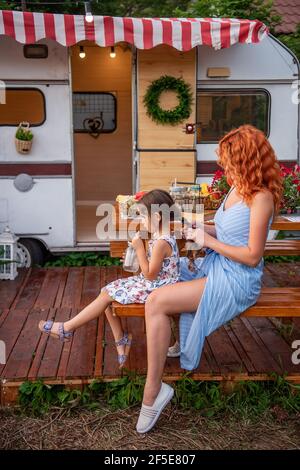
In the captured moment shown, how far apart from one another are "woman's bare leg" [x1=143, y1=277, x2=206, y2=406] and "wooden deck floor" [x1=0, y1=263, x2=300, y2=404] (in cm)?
39

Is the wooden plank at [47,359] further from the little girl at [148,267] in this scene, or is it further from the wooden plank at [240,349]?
the wooden plank at [240,349]

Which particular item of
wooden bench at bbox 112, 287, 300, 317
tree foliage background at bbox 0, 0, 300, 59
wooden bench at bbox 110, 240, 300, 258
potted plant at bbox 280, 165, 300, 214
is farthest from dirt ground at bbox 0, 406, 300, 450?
tree foliage background at bbox 0, 0, 300, 59

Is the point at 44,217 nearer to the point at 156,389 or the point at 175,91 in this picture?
the point at 175,91

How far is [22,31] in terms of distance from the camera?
5.26 metres

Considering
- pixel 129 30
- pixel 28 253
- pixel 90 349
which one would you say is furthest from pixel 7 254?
pixel 129 30

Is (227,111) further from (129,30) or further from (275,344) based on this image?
(275,344)

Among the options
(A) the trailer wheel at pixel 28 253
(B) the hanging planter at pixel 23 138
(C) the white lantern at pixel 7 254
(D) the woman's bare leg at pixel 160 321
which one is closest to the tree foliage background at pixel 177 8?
(B) the hanging planter at pixel 23 138

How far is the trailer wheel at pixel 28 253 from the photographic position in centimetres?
597

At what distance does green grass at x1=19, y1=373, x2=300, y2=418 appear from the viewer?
3.26 metres

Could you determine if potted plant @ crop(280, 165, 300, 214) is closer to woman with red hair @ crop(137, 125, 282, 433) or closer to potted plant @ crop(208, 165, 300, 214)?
potted plant @ crop(208, 165, 300, 214)

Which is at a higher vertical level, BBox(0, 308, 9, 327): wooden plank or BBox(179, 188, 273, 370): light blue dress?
BBox(179, 188, 273, 370): light blue dress

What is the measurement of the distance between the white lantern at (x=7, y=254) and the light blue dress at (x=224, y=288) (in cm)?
290

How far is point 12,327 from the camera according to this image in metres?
4.17

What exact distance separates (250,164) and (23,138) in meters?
3.43
